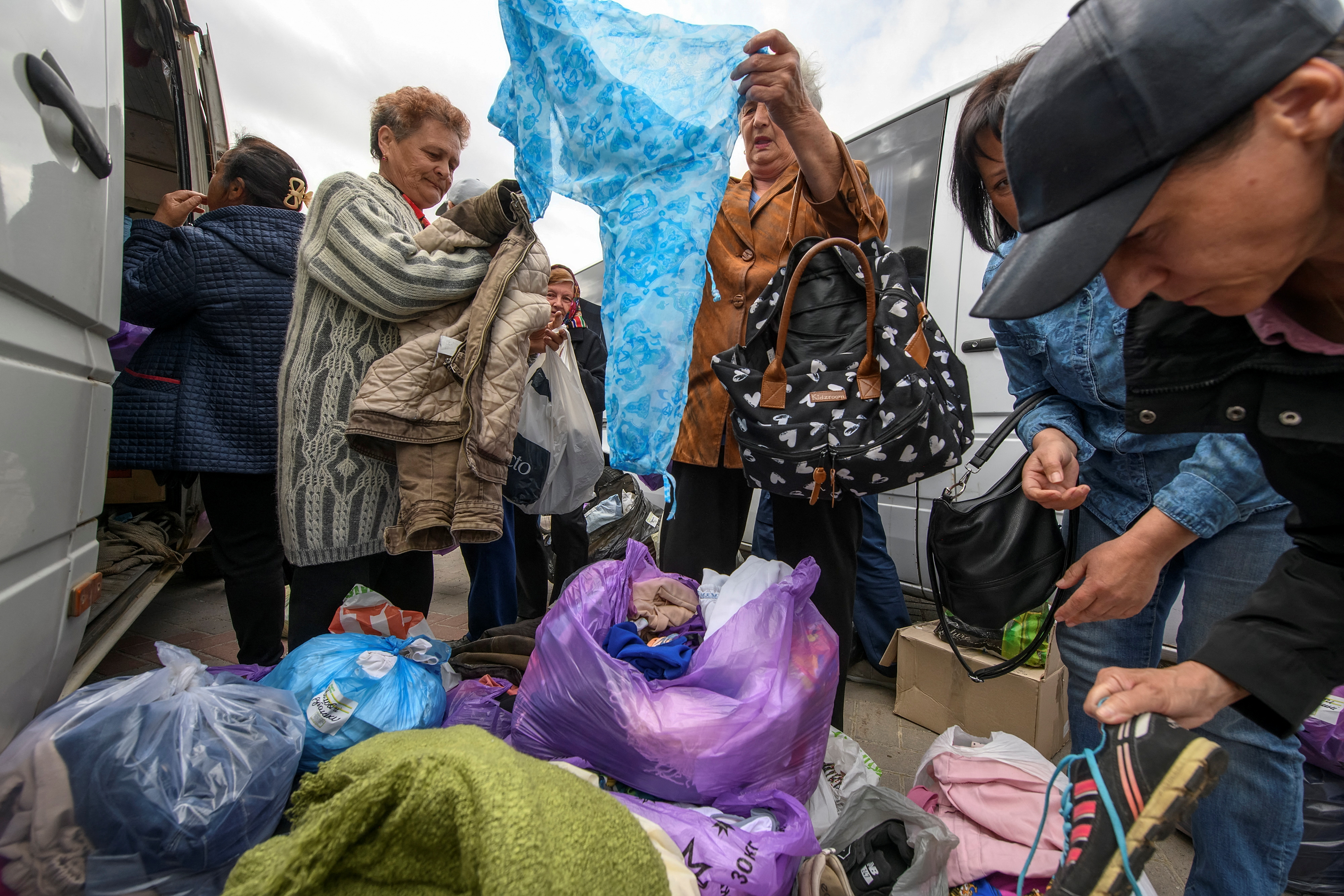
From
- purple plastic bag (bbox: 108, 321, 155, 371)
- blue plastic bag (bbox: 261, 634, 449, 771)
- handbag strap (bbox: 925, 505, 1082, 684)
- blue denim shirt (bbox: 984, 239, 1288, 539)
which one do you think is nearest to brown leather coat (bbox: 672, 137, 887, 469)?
blue denim shirt (bbox: 984, 239, 1288, 539)

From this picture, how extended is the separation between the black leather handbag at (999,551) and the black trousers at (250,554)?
192 centimetres

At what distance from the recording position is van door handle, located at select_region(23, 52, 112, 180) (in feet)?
3.31

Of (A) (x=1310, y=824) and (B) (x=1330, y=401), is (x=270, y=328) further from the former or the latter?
(A) (x=1310, y=824)

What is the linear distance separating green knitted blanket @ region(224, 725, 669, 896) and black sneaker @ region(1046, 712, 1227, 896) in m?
0.46

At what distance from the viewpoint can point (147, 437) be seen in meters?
1.77

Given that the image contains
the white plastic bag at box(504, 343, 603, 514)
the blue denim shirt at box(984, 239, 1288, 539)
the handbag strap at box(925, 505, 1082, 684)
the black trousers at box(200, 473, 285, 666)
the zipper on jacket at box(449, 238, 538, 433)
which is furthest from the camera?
the white plastic bag at box(504, 343, 603, 514)

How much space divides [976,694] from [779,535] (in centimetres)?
118

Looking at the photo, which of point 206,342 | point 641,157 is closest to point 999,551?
point 641,157

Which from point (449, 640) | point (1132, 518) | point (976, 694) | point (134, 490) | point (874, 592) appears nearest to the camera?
point (1132, 518)

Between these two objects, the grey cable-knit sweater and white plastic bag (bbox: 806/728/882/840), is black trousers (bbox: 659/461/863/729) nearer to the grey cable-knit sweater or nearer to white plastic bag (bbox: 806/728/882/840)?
Answer: white plastic bag (bbox: 806/728/882/840)

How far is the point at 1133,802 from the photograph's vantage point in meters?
0.60

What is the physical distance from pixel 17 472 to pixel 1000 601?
185 cm

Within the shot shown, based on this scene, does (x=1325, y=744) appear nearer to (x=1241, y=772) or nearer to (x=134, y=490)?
(x=1241, y=772)

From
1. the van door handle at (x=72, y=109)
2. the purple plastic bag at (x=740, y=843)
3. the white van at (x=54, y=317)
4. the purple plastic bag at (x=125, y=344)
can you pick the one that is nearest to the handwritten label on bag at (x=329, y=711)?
the white van at (x=54, y=317)
